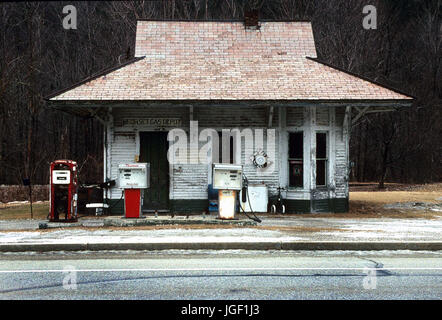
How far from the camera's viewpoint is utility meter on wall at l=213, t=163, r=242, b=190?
52.2 ft

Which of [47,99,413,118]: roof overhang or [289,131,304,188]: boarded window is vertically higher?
[47,99,413,118]: roof overhang

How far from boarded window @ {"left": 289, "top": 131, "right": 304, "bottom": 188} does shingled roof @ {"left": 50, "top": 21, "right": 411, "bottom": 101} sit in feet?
5.73

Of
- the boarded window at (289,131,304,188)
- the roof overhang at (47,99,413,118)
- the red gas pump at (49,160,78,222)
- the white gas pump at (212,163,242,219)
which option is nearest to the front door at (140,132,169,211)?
the roof overhang at (47,99,413,118)

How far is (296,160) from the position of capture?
19.6 metres

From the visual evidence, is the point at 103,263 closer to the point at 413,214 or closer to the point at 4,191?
the point at 413,214

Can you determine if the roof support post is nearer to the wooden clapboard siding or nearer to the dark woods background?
the wooden clapboard siding

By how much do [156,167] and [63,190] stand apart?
4068 millimetres

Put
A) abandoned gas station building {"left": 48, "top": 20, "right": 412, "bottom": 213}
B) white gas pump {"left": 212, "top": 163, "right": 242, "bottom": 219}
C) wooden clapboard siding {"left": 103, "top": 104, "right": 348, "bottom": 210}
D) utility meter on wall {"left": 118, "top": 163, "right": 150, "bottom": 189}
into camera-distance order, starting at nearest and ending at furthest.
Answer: white gas pump {"left": 212, "top": 163, "right": 242, "bottom": 219} → utility meter on wall {"left": 118, "top": 163, "right": 150, "bottom": 189} → abandoned gas station building {"left": 48, "top": 20, "right": 412, "bottom": 213} → wooden clapboard siding {"left": 103, "top": 104, "right": 348, "bottom": 210}

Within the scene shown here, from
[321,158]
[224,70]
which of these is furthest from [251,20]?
[321,158]

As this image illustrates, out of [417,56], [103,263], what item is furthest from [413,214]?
[417,56]

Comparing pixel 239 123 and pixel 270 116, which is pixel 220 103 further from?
pixel 270 116

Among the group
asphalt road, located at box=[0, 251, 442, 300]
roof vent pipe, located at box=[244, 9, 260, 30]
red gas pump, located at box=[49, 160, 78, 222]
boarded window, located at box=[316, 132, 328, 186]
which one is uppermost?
roof vent pipe, located at box=[244, 9, 260, 30]

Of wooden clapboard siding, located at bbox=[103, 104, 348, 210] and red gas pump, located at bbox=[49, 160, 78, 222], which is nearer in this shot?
red gas pump, located at bbox=[49, 160, 78, 222]
